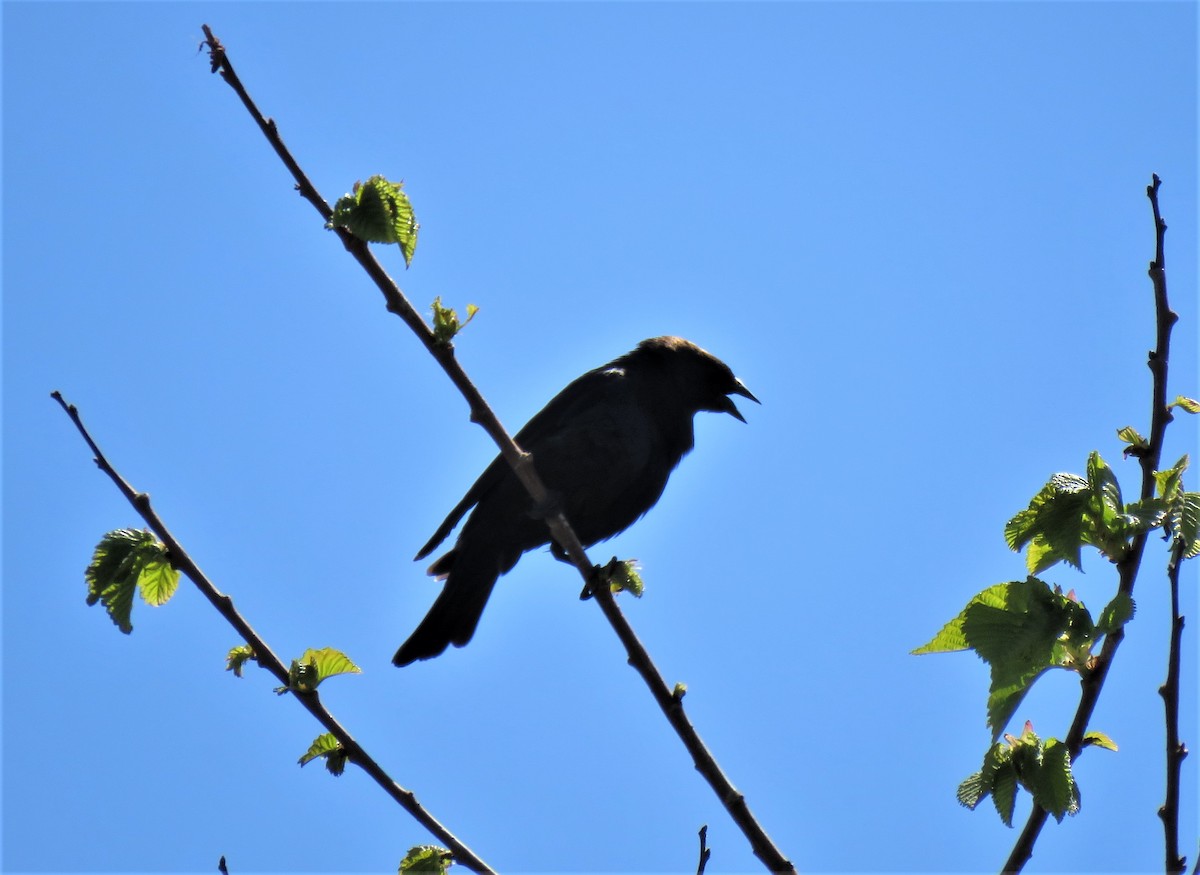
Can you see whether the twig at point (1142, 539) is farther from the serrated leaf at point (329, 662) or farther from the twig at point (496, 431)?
the serrated leaf at point (329, 662)

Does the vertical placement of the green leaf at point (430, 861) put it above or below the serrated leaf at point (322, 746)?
below

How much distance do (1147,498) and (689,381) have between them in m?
5.29

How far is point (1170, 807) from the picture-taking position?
241cm

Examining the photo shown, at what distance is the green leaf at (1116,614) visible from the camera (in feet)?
8.61

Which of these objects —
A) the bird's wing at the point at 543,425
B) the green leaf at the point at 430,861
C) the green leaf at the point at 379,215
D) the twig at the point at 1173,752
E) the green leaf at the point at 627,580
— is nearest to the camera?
the twig at the point at 1173,752

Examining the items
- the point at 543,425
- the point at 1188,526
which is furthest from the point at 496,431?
the point at 543,425

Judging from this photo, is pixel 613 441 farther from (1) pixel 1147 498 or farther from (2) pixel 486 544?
(1) pixel 1147 498

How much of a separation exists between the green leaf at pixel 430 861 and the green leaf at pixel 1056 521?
1803mm

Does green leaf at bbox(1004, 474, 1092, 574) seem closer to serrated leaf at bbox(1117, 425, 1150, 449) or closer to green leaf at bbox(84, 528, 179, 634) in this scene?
serrated leaf at bbox(1117, 425, 1150, 449)

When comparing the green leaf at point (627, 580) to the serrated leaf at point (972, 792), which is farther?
the green leaf at point (627, 580)

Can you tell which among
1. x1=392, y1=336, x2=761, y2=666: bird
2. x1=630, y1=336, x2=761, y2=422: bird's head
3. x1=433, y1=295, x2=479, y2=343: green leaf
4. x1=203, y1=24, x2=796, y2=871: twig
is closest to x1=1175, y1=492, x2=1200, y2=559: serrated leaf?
x1=203, y1=24, x2=796, y2=871: twig

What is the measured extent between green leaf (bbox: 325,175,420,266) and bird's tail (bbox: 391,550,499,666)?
379cm

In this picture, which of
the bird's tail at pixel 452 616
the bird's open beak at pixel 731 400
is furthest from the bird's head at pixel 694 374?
the bird's tail at pixel 452 616

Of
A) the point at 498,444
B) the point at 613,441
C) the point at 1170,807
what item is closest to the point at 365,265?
the point at 498,444
